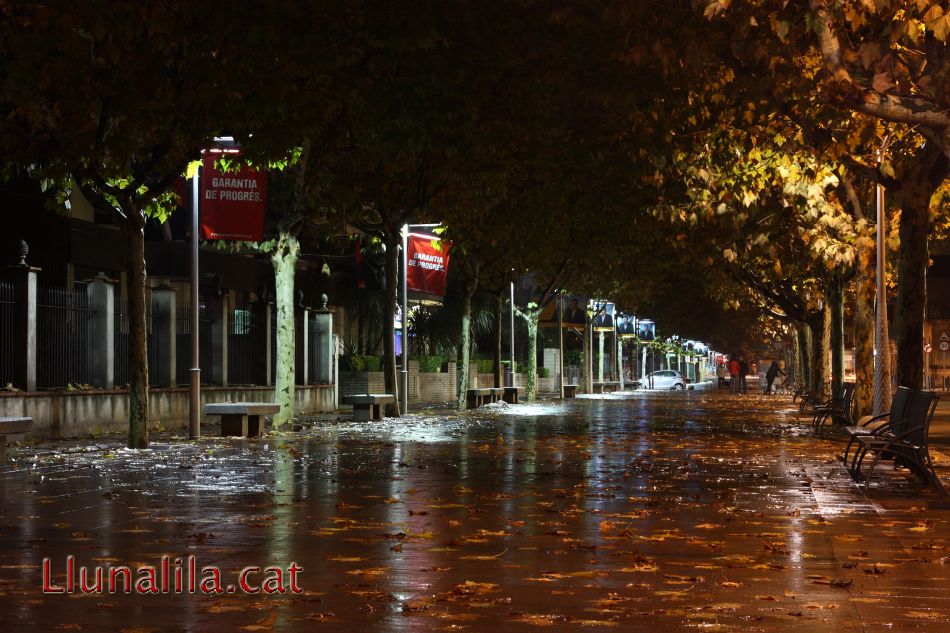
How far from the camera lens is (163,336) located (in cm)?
3025

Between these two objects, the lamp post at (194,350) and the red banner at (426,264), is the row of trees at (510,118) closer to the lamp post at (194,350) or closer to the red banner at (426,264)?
the lamp post at (194,350)

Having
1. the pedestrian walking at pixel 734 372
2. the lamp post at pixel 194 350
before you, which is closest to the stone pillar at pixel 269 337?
the lamp post at pixel 194 350

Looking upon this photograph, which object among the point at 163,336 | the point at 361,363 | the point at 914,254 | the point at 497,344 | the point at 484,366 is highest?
the point at 914,254

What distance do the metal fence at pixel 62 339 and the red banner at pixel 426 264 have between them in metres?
13.9

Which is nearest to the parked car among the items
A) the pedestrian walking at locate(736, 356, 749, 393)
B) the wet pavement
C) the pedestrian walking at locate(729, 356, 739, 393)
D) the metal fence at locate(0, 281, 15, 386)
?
the pedestrian walking at locate(736, 356, 749, 393)

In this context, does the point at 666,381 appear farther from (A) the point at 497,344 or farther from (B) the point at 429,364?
(A) the point at 497,344

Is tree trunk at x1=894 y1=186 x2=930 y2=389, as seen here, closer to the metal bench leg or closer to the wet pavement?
the wet pavement

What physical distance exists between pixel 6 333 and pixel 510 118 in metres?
12.1

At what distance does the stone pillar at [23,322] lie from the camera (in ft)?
78.4

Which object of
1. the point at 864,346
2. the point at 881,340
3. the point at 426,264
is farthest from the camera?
the point at 426,264

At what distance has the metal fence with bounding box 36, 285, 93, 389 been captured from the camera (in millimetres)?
24969

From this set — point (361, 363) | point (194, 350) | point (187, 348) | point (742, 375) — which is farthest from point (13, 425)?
point (742, 375)

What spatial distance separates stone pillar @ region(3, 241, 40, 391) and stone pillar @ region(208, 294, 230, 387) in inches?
365

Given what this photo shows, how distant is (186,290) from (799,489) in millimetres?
32527
